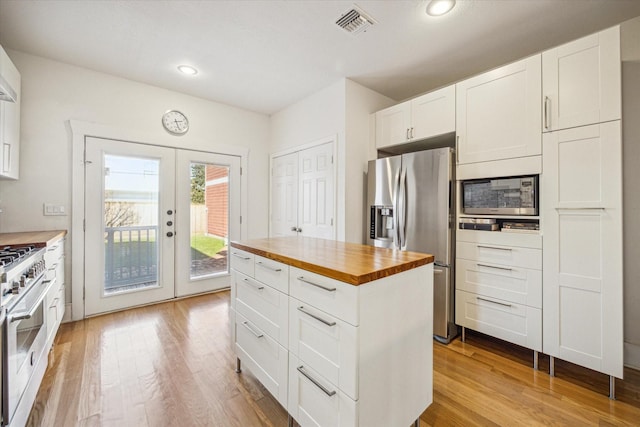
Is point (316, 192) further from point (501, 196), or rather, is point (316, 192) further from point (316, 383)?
point (316, 383)

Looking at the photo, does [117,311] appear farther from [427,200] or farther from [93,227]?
[427,200]

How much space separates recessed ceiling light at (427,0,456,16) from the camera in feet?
6.27

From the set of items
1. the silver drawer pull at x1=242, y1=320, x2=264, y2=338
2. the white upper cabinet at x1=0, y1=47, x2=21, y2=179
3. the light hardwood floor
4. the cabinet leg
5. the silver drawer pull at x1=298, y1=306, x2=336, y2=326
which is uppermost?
the white upper cabinet at x1=0, y1=47, x2=21, y2=179

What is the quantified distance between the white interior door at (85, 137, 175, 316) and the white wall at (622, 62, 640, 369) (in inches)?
177

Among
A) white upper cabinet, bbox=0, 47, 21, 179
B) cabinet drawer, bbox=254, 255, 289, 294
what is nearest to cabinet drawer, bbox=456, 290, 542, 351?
cabinet drawer, bbox=254, 255, 289, 294

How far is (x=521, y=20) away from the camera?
2.09 m

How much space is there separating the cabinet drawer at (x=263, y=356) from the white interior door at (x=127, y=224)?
206cm

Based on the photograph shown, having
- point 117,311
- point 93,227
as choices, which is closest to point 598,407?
point 117,311

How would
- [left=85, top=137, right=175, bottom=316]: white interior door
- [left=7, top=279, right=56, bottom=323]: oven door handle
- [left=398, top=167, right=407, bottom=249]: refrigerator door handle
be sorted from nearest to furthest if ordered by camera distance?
[left=7, top=279, right=56, bottom=323]: oven door handle < [left=398, top=167, right=407, bottom=249]: refrigerator door handle < [left=85, top=137, right=175, bottom=316]: white interior door

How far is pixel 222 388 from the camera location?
5.94 feet

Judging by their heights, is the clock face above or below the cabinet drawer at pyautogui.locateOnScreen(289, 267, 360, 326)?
above

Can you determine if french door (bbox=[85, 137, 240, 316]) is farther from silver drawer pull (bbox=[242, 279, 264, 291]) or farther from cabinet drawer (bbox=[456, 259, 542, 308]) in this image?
cabinet drawer (bbox=[456, 259, 542, 308])

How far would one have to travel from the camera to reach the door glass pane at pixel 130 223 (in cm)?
310

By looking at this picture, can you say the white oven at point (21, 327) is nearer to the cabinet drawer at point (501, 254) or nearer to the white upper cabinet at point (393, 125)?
the cabinet drawer at point (501, 254)
